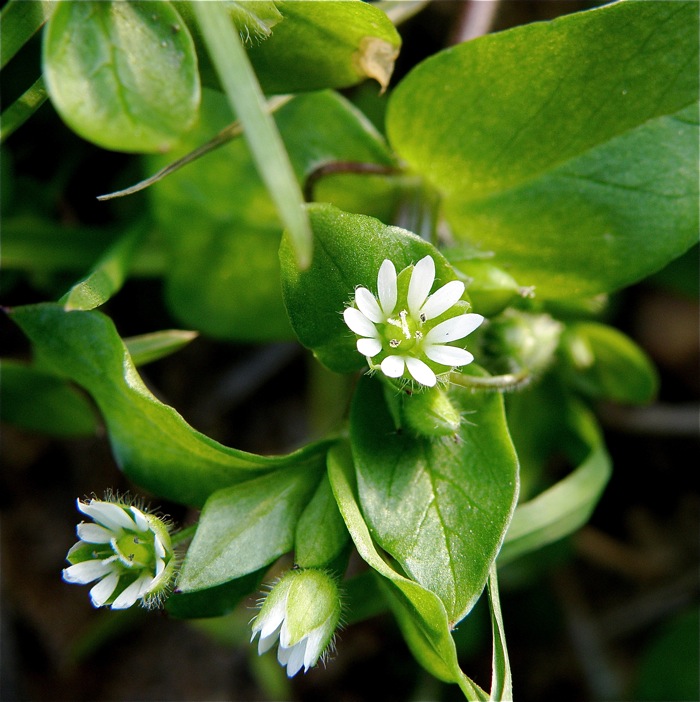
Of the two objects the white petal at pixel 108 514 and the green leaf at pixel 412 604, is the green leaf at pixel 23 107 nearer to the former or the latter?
the white petal at pixel 108 514

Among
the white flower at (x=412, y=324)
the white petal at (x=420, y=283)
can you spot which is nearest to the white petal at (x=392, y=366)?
the white flower at (x=412, y=324)

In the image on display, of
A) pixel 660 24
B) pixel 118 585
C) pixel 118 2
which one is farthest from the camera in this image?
pixel 660 24

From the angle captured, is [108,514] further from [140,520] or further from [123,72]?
[123,72]

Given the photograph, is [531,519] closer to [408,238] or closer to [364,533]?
[364,533]

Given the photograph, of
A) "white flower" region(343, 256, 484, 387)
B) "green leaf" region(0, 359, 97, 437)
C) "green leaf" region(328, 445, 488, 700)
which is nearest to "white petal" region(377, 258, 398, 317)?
"white flower" region(343, 256, 484, 387)

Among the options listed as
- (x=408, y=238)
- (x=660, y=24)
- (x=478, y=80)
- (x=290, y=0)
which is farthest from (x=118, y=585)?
(x=660, y=24)

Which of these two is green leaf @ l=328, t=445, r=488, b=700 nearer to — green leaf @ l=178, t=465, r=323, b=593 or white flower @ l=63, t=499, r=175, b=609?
green leaf @ l=178, t=465, r=323, b=593
